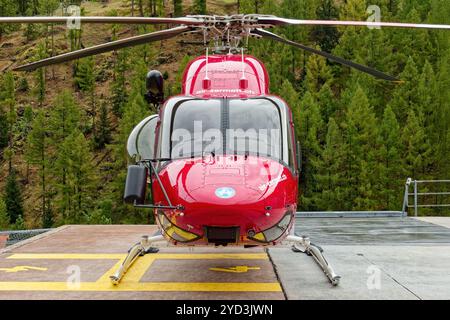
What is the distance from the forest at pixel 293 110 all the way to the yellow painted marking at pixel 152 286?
3718cm

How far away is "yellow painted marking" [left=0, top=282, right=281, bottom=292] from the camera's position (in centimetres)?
579

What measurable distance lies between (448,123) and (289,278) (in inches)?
1846

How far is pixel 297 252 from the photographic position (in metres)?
8.10

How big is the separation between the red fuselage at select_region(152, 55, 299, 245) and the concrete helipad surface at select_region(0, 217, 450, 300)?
0.74 m

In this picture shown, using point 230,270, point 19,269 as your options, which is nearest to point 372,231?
point 230,270

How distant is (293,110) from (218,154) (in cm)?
4480

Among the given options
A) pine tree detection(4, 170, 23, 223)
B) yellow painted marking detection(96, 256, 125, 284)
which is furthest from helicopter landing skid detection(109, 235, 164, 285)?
pine tree detection(4, 170, 23, 223)

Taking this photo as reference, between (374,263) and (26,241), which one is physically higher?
(374,263)

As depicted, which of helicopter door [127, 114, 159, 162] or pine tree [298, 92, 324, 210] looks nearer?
helicopter door [127, 114, 159, 162]

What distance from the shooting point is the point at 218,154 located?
5656 millimetres

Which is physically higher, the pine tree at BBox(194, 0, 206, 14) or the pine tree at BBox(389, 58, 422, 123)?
the pine tree at BBox(194, 0, 206, 14)

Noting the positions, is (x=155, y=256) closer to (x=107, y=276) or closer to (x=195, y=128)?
(x=107, y=276)

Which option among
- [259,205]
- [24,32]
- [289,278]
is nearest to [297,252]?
[289,278]

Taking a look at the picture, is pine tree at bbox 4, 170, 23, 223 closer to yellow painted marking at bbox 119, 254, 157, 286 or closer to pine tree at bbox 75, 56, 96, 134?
pine tree at bbox 75, 56, 96, 134
